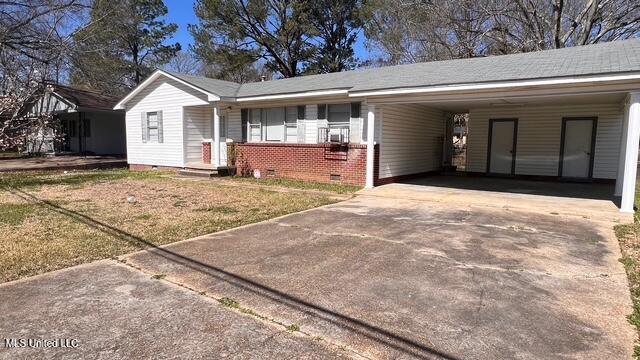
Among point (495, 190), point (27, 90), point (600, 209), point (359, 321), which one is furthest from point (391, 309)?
point (27, 90)

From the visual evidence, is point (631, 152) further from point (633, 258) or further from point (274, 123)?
point (274, 123)

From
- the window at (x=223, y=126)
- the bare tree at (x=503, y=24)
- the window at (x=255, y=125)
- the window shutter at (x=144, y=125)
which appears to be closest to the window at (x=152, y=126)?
the window shutter at (x=144, y=125)

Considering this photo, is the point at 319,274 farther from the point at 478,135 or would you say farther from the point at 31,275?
the point at 478,135

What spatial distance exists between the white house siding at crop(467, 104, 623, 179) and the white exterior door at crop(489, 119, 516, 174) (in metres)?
0.21

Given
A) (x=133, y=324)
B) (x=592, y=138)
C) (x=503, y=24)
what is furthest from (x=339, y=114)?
(x=503, y=24)

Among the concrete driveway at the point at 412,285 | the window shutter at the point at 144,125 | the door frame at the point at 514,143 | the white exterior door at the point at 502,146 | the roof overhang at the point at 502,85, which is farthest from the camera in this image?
the window shutter at the point at 144,125

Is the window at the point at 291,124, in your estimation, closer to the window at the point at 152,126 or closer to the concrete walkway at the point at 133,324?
the window at the point at 152,126

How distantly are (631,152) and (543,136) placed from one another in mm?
6116

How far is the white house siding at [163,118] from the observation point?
1652 cm

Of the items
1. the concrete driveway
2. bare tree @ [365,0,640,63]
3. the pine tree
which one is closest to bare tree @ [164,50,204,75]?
the pine tree

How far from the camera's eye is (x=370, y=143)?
11797 mm

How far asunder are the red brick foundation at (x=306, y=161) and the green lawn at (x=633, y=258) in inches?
262

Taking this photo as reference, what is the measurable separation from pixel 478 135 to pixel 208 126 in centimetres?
1073

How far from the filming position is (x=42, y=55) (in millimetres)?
19141
